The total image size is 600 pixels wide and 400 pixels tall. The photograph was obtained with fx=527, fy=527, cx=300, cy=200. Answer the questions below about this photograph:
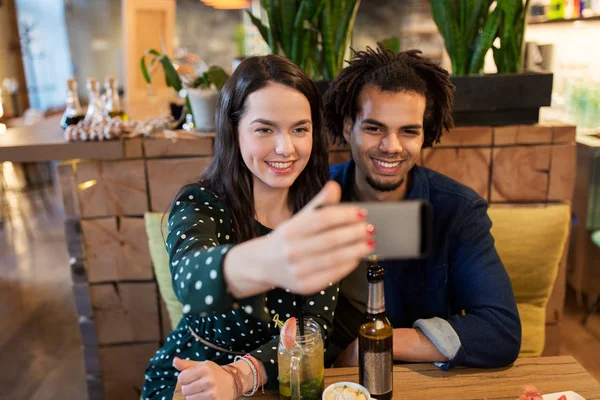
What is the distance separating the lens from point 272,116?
3.40ft

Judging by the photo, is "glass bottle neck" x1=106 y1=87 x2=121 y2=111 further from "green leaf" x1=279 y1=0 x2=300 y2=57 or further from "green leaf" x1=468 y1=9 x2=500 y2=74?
"green leaf" x1=468 y1=9 x2=500 y2=74

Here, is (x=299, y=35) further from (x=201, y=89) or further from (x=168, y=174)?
(x=168, y=174)

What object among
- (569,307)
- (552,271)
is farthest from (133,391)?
(569,307)

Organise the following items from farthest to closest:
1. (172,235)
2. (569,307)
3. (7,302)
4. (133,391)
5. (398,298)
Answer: (7,302)
(569,307)
(133,391)
(398,298)
(172,235)

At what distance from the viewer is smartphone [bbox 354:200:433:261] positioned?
0.64m

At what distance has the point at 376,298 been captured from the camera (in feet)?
3.18

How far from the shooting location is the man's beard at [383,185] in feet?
4.53

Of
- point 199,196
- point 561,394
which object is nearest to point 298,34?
point 199,196

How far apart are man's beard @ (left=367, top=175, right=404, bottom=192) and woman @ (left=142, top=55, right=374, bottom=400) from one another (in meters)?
0.22

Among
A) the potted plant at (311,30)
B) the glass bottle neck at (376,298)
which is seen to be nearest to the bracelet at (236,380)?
the glass bottle neck at (376,298)

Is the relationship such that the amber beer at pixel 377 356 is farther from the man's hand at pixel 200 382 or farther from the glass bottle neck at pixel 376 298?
the man's hand at pixel 200 382

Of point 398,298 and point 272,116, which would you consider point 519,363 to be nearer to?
point 398,298

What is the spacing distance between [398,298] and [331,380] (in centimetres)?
41

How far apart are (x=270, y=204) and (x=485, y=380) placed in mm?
595
